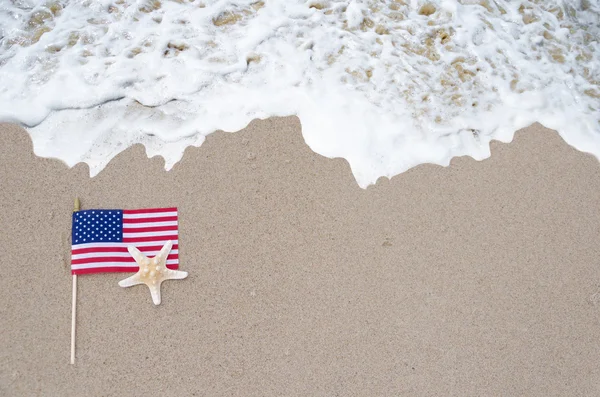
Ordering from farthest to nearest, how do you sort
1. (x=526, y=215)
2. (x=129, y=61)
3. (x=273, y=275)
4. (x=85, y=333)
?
(x=129, y=61), (x=526, y=215), (x=273, y=275), (x=85, y=333)

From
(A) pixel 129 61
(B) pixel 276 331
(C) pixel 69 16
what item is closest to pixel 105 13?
(C) pixel 69 16

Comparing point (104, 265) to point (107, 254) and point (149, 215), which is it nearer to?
point (107, 254)

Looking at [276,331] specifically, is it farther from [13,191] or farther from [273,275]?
[13,191]

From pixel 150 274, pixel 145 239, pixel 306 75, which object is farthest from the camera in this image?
pixel 306 75

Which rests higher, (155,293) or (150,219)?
(150,219)

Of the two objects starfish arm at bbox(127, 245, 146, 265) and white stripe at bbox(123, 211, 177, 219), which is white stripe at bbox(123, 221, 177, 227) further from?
starfish arm at bbox(127, 245, 146, 265)

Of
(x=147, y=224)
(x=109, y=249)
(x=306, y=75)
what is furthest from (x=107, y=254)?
(x=306, y=75)

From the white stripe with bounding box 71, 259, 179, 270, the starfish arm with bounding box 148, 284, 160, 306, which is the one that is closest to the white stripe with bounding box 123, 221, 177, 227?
the white stripe with bounding box 71, 259, 179, 270
